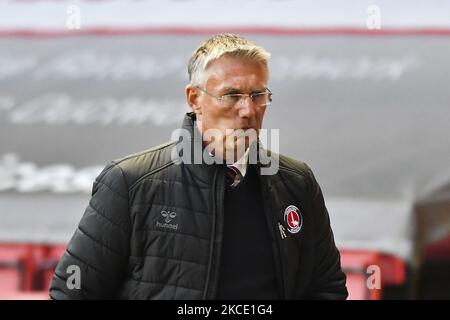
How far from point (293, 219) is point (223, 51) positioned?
0.29 metres

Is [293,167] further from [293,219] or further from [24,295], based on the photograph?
[24,295]

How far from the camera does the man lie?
1047mm

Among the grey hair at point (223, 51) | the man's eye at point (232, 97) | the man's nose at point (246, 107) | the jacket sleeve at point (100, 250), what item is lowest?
the jacket sleeve at point (100, 250)

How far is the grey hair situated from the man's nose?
6 cm

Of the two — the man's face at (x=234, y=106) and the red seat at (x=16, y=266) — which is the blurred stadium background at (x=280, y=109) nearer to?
the red seat at (x=16, y=266)

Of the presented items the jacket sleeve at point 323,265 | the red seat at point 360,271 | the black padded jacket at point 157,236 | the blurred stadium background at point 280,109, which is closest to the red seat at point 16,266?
the blurred stadium background at point 280,109

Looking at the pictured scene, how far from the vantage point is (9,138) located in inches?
82.1

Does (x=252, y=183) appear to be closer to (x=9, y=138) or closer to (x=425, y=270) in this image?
(x=425, y=270)

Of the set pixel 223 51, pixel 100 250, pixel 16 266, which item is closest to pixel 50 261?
pixel 16 266

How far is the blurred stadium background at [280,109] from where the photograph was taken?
6.53 ft

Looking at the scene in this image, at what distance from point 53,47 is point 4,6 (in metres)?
0.19

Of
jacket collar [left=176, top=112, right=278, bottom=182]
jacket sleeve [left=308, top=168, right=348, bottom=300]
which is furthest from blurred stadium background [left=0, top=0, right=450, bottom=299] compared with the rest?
jacket collar [left=176, top=112, right=278, bottom=182]

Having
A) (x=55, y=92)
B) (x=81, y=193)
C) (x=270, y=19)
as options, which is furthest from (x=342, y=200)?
(x=55, y=92)

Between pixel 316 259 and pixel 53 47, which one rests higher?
pixel 53 47
